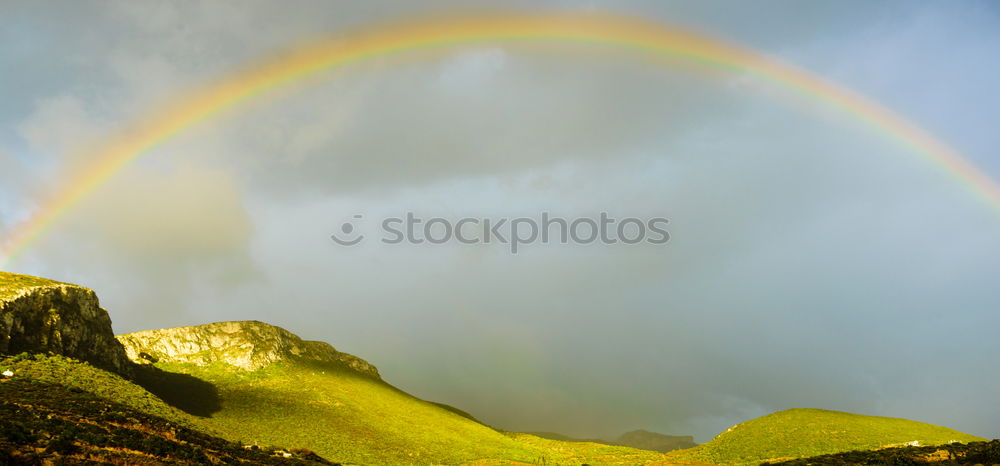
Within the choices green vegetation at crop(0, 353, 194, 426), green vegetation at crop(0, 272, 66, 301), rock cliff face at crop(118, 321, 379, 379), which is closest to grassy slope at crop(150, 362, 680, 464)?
rock cliff face at crop(118, 321, 379, 379)

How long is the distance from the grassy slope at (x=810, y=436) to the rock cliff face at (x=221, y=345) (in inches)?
4320

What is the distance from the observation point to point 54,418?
37.7m

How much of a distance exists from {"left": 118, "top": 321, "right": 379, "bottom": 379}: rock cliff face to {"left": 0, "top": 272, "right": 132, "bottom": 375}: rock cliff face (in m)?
28.8

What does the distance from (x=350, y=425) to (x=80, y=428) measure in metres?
63.3

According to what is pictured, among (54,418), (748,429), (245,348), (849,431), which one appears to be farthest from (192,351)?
(849,431)

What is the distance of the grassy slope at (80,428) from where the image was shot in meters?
29.0

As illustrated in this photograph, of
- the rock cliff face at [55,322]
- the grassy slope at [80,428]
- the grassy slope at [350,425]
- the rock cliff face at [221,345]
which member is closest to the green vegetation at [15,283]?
the rock cliff face at [55,322]

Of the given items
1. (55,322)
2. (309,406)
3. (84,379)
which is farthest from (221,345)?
(84,379)

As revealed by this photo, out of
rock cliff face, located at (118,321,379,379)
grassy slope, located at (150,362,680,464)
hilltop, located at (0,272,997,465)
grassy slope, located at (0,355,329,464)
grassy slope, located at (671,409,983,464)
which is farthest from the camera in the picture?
rock cliff face, located at (118,321,379,379)

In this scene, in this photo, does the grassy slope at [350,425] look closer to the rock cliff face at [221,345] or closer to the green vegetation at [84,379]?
the rock cliff face at [221,345]

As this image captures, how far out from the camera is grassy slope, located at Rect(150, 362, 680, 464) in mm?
81062

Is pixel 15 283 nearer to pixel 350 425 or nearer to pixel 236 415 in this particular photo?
pixel 236 415

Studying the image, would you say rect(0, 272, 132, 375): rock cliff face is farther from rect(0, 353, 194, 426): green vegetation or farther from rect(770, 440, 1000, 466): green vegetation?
rect(770, 440, 1000, 466): green vegetation

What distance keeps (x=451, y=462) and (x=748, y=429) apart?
7425 cm
